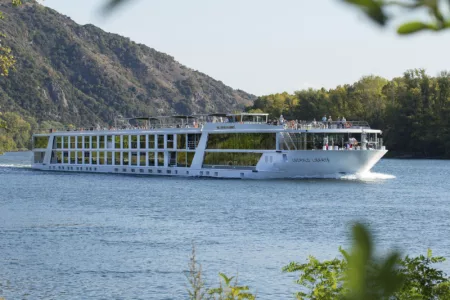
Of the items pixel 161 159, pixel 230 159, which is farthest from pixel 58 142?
pixel 230 159

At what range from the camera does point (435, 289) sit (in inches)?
399

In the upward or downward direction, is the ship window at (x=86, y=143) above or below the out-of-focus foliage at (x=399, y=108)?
below

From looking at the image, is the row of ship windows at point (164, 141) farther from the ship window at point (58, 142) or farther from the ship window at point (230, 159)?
the ship window at point (230, 159)

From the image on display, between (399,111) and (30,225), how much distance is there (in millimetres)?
81808

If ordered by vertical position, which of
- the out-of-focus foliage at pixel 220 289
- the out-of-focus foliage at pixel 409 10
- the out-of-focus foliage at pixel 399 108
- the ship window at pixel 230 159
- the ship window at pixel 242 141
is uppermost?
the out-of-focus foliage at pixel 399 108

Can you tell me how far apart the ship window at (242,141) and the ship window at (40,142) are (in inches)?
1010

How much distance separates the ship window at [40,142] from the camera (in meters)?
85.3

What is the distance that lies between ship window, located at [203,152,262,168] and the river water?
3.14 meters

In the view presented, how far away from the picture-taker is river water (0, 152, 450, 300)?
20.9 metres

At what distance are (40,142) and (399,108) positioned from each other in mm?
48391

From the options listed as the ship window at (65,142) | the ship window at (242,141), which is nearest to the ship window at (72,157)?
the ship window at (65,142)

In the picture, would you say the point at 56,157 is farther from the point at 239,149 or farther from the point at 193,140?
the point at 239,149

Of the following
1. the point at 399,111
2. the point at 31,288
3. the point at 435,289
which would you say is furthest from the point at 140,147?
the point at 435,289

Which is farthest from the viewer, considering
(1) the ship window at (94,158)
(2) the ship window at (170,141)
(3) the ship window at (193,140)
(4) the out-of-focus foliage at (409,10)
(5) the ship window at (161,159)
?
(1) the ship window at (94,158)
